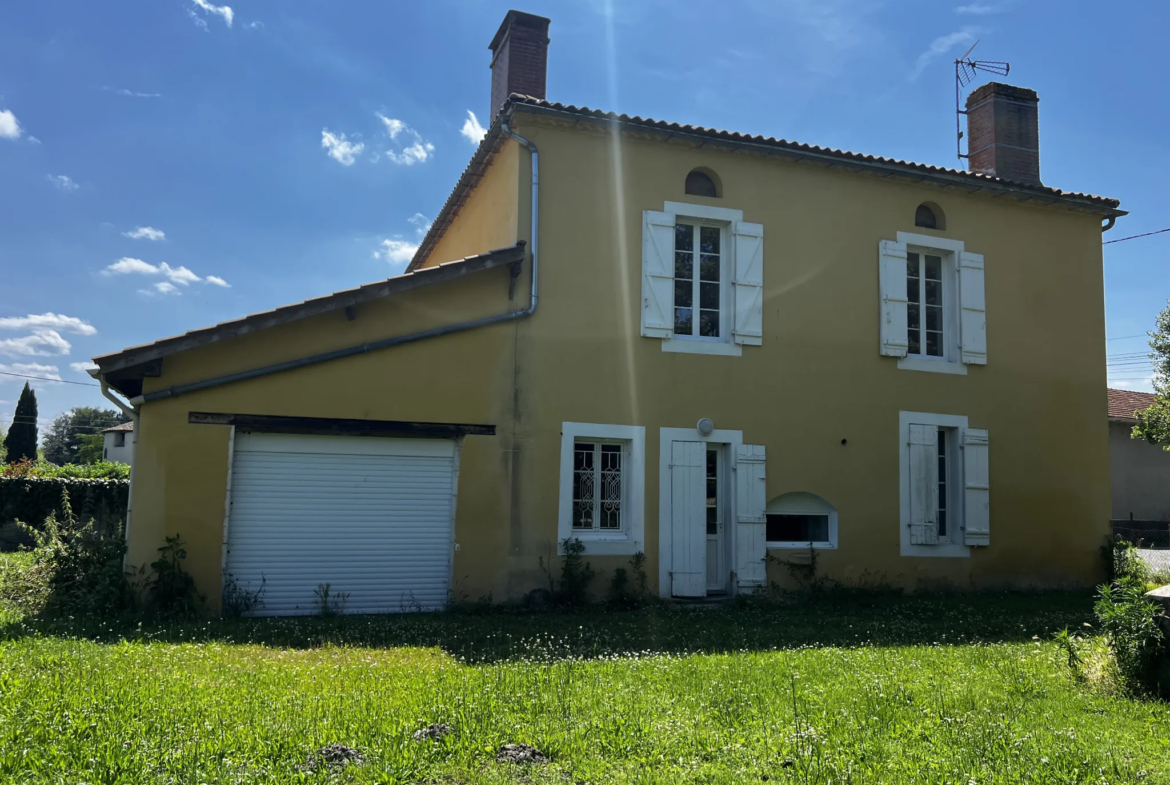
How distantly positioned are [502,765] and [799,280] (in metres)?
8.51

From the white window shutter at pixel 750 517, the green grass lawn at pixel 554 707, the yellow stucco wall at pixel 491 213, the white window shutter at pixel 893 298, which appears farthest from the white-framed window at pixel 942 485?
the yellow stucco wall at pixel 491 213

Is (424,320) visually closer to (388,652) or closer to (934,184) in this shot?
(388,652)

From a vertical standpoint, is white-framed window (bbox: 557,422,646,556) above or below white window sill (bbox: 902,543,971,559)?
above

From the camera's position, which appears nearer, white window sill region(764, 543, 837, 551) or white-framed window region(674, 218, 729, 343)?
white window sill region(764, 543, 837, 551)

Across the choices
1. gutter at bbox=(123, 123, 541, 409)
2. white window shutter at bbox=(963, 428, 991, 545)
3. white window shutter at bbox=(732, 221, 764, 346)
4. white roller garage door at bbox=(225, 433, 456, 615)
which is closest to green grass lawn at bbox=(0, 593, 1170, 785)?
white roller garage door at bbox=(225, 433, 456, 615)

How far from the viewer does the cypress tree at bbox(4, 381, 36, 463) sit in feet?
119

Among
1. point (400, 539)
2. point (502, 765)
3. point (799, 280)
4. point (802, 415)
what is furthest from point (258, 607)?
point (799, 280)

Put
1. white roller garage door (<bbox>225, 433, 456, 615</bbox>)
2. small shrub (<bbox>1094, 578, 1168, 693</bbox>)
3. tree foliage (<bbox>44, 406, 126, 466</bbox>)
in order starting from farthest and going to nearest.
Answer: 1. tree foliage (<bbox>44, 406, 126, 466</bbox>)
2. white roller garage door (<bbox>225, 433, 456, 615</bbox>)
3. small shrub (<bbox>1094, 578, 1168, 693</bbox>)

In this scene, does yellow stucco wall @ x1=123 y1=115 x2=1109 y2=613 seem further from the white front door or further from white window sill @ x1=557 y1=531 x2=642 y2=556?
the white front door

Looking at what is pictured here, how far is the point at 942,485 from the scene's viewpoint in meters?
11.8

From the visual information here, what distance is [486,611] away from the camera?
9.07 meters

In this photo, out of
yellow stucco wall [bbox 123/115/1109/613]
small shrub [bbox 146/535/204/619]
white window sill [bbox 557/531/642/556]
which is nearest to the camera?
small shrub [bbox 146/535/204/619]

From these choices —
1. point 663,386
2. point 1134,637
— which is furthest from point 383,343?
point 1134,637

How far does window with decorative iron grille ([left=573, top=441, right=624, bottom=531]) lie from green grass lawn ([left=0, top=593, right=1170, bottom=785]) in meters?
2.16
